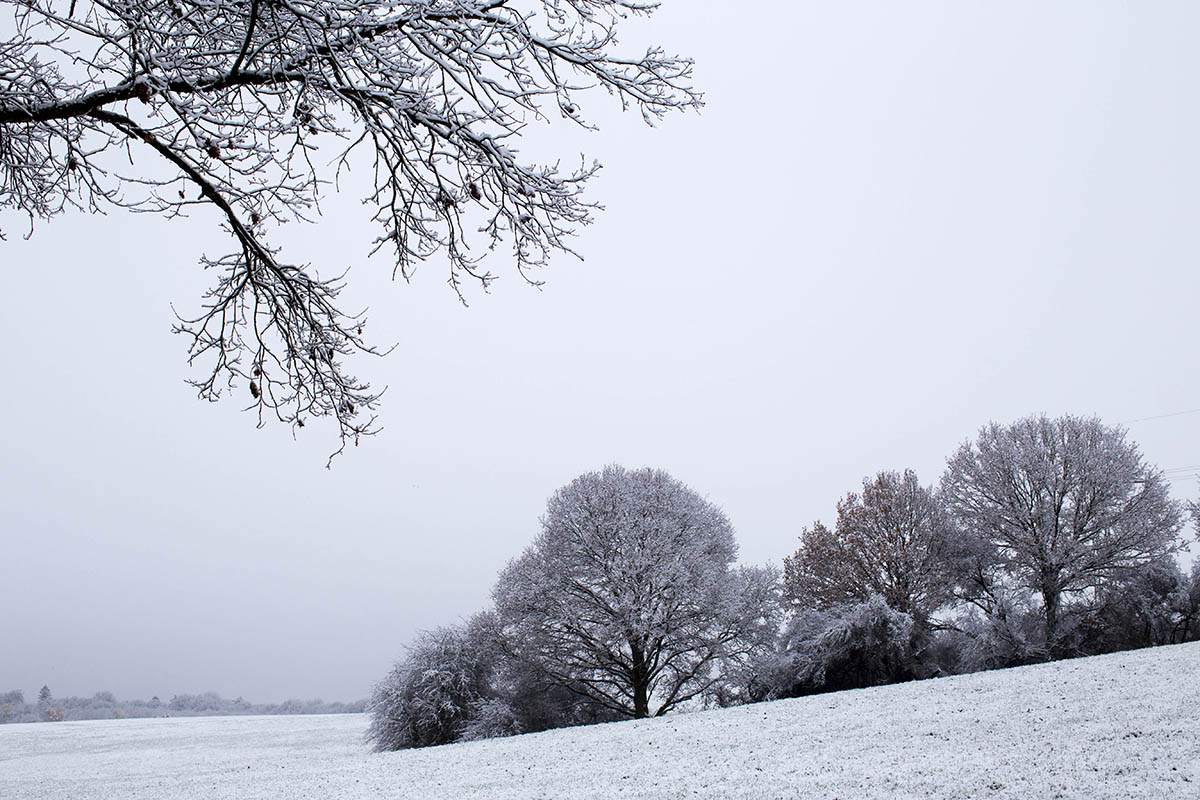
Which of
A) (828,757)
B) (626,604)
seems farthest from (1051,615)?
(828,757)

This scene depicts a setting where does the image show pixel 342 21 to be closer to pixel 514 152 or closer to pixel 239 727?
pixel 514 152

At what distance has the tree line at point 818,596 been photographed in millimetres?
24328

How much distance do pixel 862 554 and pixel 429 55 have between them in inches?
1119

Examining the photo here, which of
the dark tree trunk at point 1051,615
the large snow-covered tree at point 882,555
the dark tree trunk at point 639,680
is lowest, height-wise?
the dark tree trunk at point 639,680

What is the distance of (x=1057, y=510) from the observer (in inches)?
1096

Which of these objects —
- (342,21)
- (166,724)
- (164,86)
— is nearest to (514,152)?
(342,21)

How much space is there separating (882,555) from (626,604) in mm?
11885

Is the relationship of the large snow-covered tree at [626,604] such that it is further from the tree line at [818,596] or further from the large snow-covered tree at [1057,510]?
the large snow-covered tree at [1057,510]

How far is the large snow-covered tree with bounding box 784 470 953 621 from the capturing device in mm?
Answer: 27625

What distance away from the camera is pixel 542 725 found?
24.8 meters

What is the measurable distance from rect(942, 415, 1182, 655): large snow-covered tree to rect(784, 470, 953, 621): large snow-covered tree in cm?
163

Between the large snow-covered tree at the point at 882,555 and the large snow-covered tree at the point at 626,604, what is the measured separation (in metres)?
3.37

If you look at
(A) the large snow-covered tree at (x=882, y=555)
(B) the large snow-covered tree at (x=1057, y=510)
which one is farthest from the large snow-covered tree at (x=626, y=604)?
(B) the large snow-covered tree at (x=1057, y=510)

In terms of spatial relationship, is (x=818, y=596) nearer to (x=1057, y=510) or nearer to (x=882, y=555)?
(x=882, y=555)
